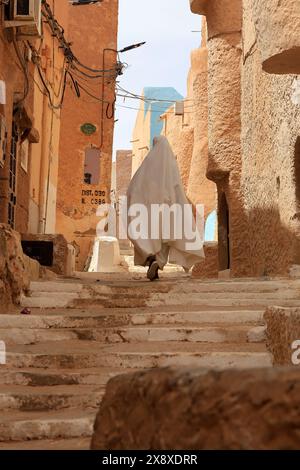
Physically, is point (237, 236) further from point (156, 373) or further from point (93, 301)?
point (156, 373)

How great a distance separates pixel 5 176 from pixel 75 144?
12.5 meters

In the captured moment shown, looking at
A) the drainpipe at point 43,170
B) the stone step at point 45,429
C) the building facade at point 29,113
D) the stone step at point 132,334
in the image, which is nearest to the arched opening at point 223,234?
the building facade at point 29,113

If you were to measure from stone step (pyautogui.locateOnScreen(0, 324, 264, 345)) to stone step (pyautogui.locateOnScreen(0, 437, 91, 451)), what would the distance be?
1.79m

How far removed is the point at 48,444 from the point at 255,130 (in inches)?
294

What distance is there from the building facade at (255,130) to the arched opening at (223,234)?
0.02m

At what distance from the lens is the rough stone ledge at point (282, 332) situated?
429cm

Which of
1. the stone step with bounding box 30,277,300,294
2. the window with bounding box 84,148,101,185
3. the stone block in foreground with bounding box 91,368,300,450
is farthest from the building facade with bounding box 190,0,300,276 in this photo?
the window with bounding box 84,148,101,185

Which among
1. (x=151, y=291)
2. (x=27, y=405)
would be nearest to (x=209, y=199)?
(x=151, y=291)

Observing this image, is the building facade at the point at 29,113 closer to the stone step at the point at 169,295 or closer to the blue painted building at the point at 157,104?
the stone step at the point at 169,295

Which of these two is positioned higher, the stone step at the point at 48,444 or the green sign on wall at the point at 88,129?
the green sign on wall at the point at 88,129

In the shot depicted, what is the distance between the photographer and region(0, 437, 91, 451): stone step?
3.31 meters

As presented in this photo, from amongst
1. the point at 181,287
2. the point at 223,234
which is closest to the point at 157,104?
the point at 223,234

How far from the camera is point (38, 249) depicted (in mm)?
10914

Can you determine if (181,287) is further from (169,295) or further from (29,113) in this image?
(29,113)
